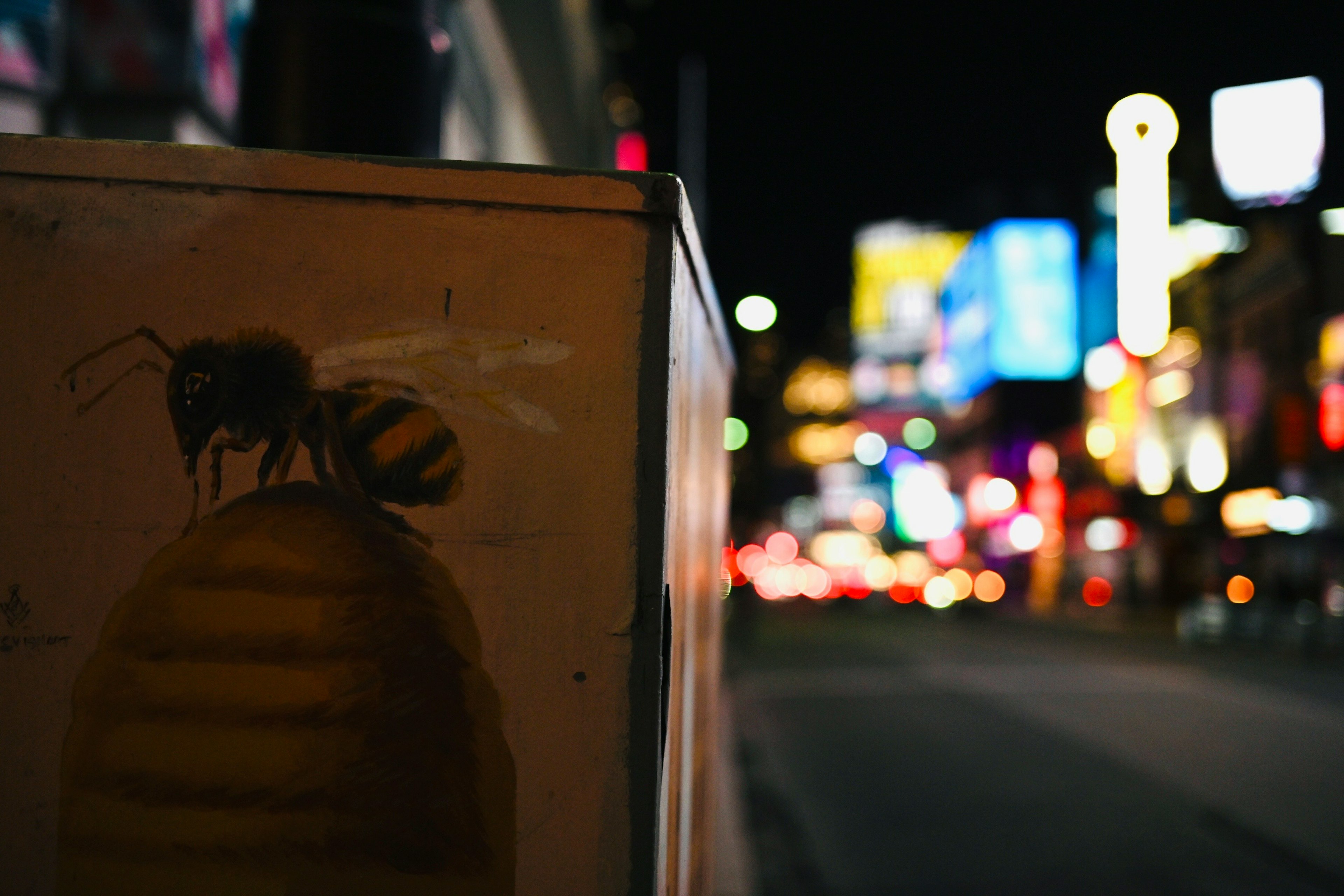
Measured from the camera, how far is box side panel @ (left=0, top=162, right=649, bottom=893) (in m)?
1.59

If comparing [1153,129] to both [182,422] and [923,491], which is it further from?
[923,491]

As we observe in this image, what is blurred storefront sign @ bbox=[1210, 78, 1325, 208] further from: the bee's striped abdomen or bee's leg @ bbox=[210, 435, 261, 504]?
bee's leg @ bbox=[210, 435, 261, 504]

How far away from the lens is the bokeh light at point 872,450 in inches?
4198

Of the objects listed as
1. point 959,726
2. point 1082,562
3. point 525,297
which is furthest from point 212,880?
point 1082,562

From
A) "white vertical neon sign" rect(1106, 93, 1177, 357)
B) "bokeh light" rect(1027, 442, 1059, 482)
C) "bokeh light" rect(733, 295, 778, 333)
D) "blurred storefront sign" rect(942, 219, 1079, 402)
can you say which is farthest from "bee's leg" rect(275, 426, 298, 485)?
"blurred storefront sign" rect(942, 219, 1079, 402)

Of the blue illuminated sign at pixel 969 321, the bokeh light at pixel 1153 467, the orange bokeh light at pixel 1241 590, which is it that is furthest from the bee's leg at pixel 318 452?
the blue illuminated sign at pixel 969 321

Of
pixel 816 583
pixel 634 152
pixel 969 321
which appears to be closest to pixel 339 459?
pixel 634 152

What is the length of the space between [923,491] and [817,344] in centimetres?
5668

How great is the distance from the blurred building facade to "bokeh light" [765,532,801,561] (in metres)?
62.6

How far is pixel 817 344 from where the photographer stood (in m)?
133

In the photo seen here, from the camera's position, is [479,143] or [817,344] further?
[817,344]

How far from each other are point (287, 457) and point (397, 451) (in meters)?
0.17

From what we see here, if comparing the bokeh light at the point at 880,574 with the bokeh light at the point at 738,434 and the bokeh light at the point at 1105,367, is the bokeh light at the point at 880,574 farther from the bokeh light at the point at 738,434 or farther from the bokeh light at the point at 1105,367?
the bokeh light at the point at 738,434

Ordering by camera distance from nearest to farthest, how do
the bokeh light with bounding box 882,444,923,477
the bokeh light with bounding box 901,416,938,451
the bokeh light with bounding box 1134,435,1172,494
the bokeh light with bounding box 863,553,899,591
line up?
the bokeh light with bounding box 1134,435,1172,494, the bokeh light with bounding box 863,553,899,591, the bokeh light with bounding box 882,444,923,477, the bokeh light with bounding box 901,416,938,451
